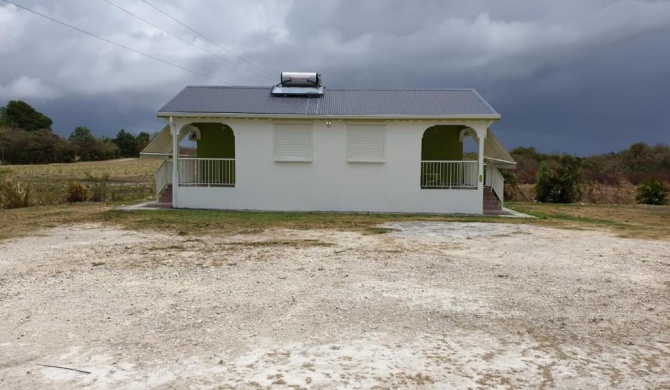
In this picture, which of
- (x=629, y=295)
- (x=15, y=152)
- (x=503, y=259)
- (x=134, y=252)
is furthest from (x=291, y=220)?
(x=15, y=152)

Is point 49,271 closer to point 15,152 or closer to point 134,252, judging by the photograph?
point 134,252

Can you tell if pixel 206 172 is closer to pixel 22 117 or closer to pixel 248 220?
pixel 248 220

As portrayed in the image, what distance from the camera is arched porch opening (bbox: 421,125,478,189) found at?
1547cm

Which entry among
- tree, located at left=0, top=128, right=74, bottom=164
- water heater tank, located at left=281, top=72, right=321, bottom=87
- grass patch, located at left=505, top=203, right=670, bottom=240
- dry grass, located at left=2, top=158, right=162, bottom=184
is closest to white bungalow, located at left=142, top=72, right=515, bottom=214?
water heater tank, located at left=281, top=72, right=321, bottom=87

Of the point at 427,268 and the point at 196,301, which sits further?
the point at 427,268

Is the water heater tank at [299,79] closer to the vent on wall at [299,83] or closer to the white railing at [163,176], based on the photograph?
the vent on wall at [299,83]

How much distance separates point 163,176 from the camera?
16578 millimetres

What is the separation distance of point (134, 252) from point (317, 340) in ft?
16.2

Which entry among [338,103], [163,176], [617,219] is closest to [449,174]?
[338,103]

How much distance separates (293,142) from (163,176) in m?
4.80

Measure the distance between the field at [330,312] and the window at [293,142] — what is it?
5.87 meters

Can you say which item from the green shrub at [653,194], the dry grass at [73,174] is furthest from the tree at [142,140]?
the green shrub at [653,194]

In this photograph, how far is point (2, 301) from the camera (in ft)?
16.7

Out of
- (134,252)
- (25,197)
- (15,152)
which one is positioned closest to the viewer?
(134,252)
